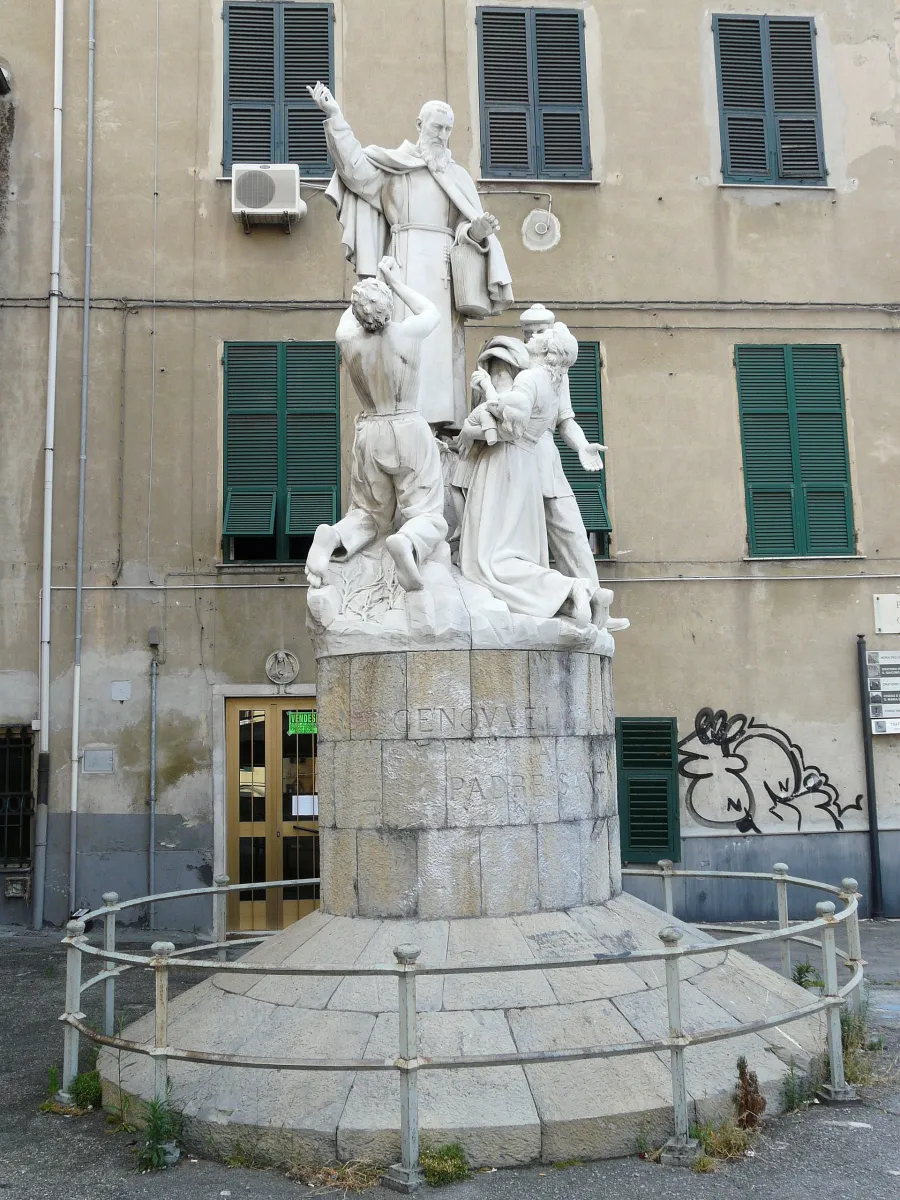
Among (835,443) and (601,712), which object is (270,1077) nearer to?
(601,712)

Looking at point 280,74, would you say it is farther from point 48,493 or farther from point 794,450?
point 794,450

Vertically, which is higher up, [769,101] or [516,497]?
[769,101]

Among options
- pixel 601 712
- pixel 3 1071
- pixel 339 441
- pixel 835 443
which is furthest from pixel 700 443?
pixel 3 1071

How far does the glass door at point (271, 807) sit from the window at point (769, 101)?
7.88 metres

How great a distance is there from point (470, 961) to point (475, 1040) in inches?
19.1

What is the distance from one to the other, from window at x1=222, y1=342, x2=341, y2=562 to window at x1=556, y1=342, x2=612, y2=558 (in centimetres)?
254

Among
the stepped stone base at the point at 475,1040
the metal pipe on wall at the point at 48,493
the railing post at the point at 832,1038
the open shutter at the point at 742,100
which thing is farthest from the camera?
the open shutter at the point at 742,100

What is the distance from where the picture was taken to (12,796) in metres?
11.8

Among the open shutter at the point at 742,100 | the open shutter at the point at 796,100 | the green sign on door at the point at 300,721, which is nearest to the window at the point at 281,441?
the green sign on door at the point at 300,721

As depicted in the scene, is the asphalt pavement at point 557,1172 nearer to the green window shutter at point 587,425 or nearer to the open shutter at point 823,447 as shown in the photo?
the green window shutter at point 587,425

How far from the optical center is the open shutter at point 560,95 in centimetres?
1325

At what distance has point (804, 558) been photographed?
499 inches

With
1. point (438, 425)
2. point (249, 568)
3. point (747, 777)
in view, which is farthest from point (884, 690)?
point (438, 425)

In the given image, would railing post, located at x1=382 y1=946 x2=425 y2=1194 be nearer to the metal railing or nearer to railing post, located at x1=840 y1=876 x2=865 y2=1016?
the metal railing
